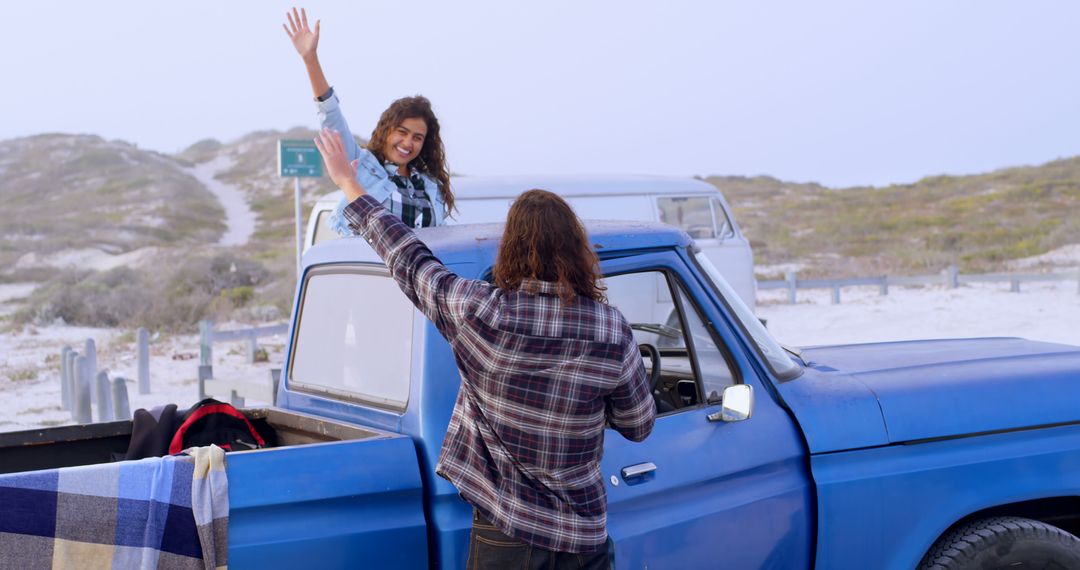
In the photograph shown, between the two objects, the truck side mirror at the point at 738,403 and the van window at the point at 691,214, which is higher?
the van window at the point at 691,214

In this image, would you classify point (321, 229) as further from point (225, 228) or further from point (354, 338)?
point (225, 228)

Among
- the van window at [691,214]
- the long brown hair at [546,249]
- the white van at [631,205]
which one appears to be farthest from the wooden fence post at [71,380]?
the long brown hair at [546,249]

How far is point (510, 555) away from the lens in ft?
8.81

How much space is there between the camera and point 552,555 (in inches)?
106

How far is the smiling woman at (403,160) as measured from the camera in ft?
13.0

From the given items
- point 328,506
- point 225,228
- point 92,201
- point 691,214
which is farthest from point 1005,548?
point 92,201

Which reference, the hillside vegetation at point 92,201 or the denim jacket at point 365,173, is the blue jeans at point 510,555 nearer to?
the denim jacket at point 365,173

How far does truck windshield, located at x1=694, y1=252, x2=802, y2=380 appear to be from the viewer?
11.7 feet

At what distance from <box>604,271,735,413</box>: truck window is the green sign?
979 cm

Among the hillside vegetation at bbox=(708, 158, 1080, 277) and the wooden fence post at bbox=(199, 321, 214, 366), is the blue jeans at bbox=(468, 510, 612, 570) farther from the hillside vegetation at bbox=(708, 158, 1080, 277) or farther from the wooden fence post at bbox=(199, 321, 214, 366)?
the hillside vegetation at bbox=(708, 158, 1080, 277)

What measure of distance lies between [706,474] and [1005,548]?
1.09m

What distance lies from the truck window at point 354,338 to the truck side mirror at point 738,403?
3.20ft

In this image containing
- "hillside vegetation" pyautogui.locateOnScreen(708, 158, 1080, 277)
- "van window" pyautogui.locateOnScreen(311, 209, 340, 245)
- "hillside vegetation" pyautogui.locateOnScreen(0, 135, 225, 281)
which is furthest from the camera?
"hillside vegetation" pyautogui.locateOnScreen(0, 135, 225, 281)

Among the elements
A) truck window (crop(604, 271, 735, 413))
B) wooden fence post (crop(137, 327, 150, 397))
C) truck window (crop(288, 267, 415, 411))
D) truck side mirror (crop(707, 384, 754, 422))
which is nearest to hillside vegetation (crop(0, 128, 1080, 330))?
wooden fence post (crop(137, 327, 150, 397))
